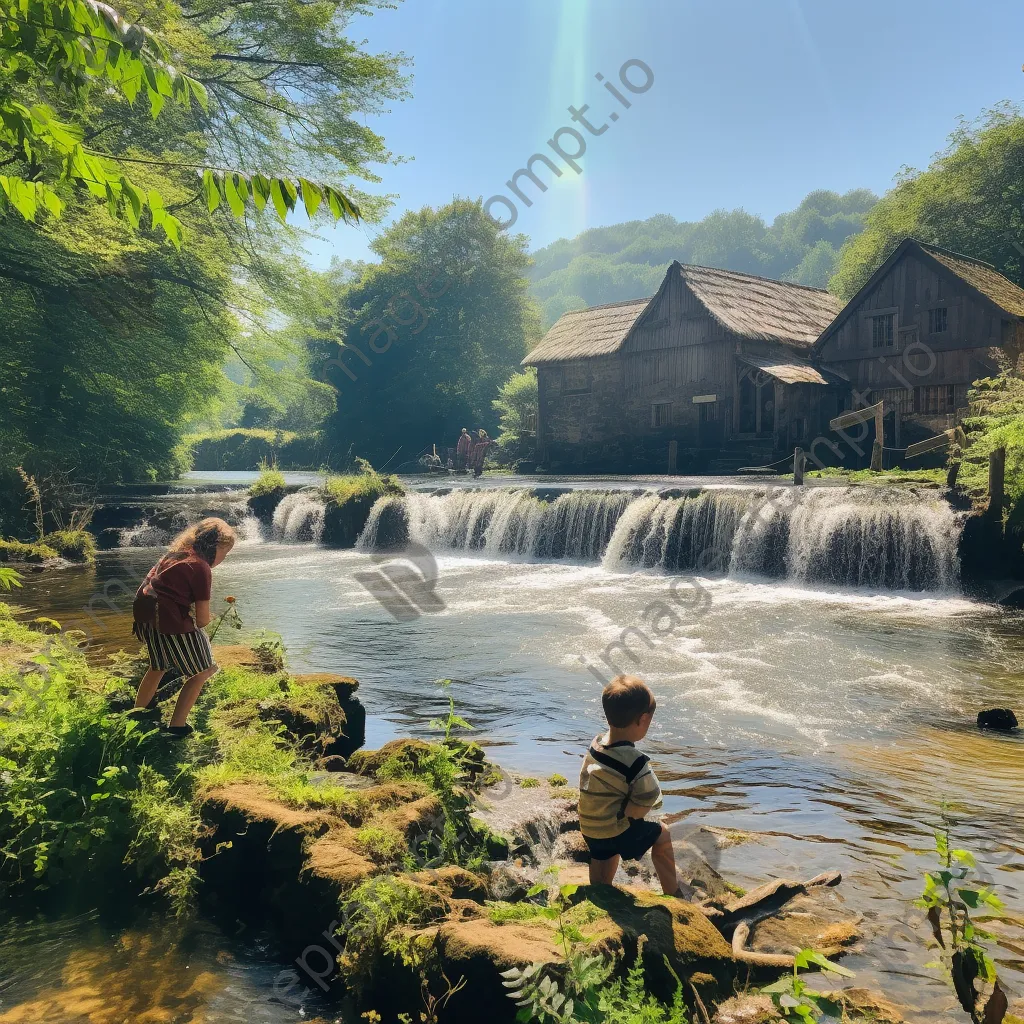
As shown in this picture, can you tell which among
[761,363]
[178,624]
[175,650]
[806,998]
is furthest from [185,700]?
[761,363]

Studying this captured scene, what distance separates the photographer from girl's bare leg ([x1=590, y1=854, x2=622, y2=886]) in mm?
3578

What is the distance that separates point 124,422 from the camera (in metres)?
22.7

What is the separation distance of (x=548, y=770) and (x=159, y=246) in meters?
17.1

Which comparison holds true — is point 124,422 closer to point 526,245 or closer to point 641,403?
point 641,403

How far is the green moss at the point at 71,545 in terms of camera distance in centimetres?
1722

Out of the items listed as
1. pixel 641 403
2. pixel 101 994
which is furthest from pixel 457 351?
pixel 101 994

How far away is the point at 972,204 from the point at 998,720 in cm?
3521

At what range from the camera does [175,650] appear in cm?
482

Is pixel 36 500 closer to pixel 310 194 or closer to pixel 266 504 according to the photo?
pixel 266 504

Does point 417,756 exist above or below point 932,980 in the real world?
above

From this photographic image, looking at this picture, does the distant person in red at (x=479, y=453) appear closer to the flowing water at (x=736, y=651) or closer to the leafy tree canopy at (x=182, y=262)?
the leafy tree canopy at (x=182, y=262)

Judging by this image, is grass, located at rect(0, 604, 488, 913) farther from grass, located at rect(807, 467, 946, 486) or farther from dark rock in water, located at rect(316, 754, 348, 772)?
grass, located at rect(807, 467, 946, 486)

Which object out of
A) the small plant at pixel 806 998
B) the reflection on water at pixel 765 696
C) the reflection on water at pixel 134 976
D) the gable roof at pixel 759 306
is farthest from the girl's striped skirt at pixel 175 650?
the gable roof at pixel 759 306

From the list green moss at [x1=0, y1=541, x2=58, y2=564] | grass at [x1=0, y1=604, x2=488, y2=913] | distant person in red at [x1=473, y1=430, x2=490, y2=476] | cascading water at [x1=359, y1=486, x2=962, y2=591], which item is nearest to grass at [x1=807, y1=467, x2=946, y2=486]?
cascading water at [x1=359, y1=486, x2=962, y2=591]
